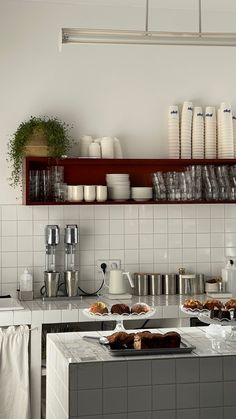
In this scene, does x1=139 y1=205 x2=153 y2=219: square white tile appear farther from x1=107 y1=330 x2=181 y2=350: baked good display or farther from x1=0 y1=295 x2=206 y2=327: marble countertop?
→ x1=107 y1=330 x2=181 y2=350: baked good display

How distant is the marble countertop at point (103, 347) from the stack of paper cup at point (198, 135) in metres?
2.12

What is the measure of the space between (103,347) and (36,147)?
231 centimetres

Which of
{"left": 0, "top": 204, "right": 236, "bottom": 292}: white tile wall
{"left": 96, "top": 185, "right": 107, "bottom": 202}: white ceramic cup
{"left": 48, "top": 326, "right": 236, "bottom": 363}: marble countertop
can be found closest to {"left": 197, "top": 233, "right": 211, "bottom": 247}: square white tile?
{"left": 0, "top": 204, "right": 236, "bottom": 292}: white tile wall

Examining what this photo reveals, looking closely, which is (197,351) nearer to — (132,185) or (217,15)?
(132,185)

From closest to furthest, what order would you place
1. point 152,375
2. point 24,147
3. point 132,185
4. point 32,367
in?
1. point 152,375
2. point 32,367
3. point 24,147
4. point 132,185

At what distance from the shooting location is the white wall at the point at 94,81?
5.40 metres

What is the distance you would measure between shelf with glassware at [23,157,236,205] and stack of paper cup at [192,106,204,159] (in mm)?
92

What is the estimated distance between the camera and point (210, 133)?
5.56 m

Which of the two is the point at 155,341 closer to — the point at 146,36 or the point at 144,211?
the point at 146,36

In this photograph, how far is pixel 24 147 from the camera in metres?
5.22

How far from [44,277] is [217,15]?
2471mm

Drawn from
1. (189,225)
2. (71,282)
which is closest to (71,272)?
(71,282)

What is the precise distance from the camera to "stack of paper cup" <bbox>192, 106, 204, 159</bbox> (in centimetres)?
553

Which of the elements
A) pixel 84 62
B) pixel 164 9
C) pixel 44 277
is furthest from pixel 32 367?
pixel 164 9
